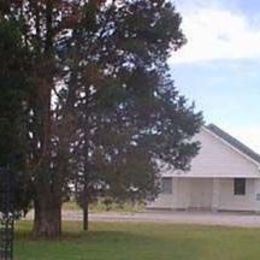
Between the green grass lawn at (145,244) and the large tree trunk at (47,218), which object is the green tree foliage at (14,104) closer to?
the large tree trunk at (47,218)

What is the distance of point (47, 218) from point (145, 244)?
500 cm

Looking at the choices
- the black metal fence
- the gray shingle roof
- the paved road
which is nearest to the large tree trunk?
the black metal fence

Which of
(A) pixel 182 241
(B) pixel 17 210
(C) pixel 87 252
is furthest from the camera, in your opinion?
(B) pixel 17 210

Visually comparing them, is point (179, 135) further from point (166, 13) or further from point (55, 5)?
point (55, 5)

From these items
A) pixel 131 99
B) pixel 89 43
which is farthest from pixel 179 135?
pixel 89 43

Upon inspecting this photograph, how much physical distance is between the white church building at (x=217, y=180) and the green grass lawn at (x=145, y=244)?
21586 mm

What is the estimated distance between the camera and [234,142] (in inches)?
2427

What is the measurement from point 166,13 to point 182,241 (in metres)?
A: 8.14

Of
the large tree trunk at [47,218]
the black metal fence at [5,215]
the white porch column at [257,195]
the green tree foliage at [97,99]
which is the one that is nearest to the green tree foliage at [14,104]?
the green tree foliage at [97,99]

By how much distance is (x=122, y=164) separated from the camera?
31.3 m

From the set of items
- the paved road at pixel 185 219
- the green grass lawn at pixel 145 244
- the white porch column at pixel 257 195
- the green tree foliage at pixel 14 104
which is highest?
the green tree foliage at pixel 14 104

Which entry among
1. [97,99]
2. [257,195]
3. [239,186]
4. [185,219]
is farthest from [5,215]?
[239,186]

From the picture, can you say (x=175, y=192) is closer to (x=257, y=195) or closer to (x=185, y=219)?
(x=257, y=195)

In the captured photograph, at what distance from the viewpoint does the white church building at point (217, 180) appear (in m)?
60.2
